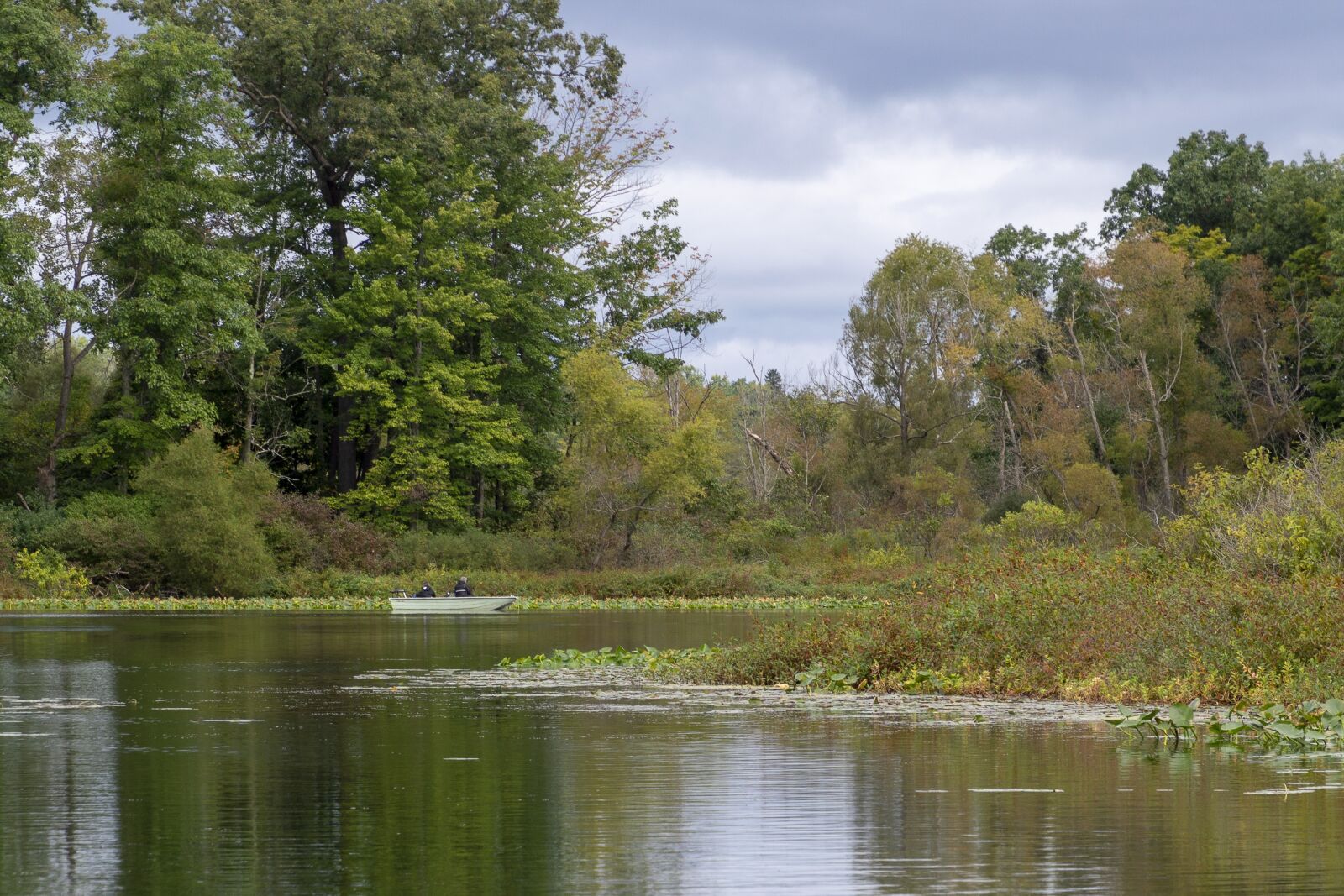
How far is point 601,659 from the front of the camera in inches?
944

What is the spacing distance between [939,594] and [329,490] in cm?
4445

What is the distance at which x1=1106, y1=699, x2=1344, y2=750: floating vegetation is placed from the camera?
1333cm

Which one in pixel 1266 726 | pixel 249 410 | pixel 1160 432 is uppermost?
pixel 249 410

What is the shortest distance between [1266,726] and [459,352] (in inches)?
2003

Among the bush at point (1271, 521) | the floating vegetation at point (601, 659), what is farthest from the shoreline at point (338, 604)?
the bush at point (1271, 521)

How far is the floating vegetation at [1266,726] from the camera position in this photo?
43.7 ft

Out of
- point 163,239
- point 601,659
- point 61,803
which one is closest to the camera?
point 61,803

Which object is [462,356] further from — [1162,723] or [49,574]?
[1162,723]

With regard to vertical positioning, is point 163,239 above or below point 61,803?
above

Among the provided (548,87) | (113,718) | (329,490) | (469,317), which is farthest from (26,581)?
(113,718)

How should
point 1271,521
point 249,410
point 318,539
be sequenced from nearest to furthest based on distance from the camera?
point 1271,521 → point 318,539 → point 249,410

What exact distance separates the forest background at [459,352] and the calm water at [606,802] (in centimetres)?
3352

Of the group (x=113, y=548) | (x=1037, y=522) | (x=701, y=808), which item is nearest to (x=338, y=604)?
(x=113, y=548)

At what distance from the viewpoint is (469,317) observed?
198 ft
